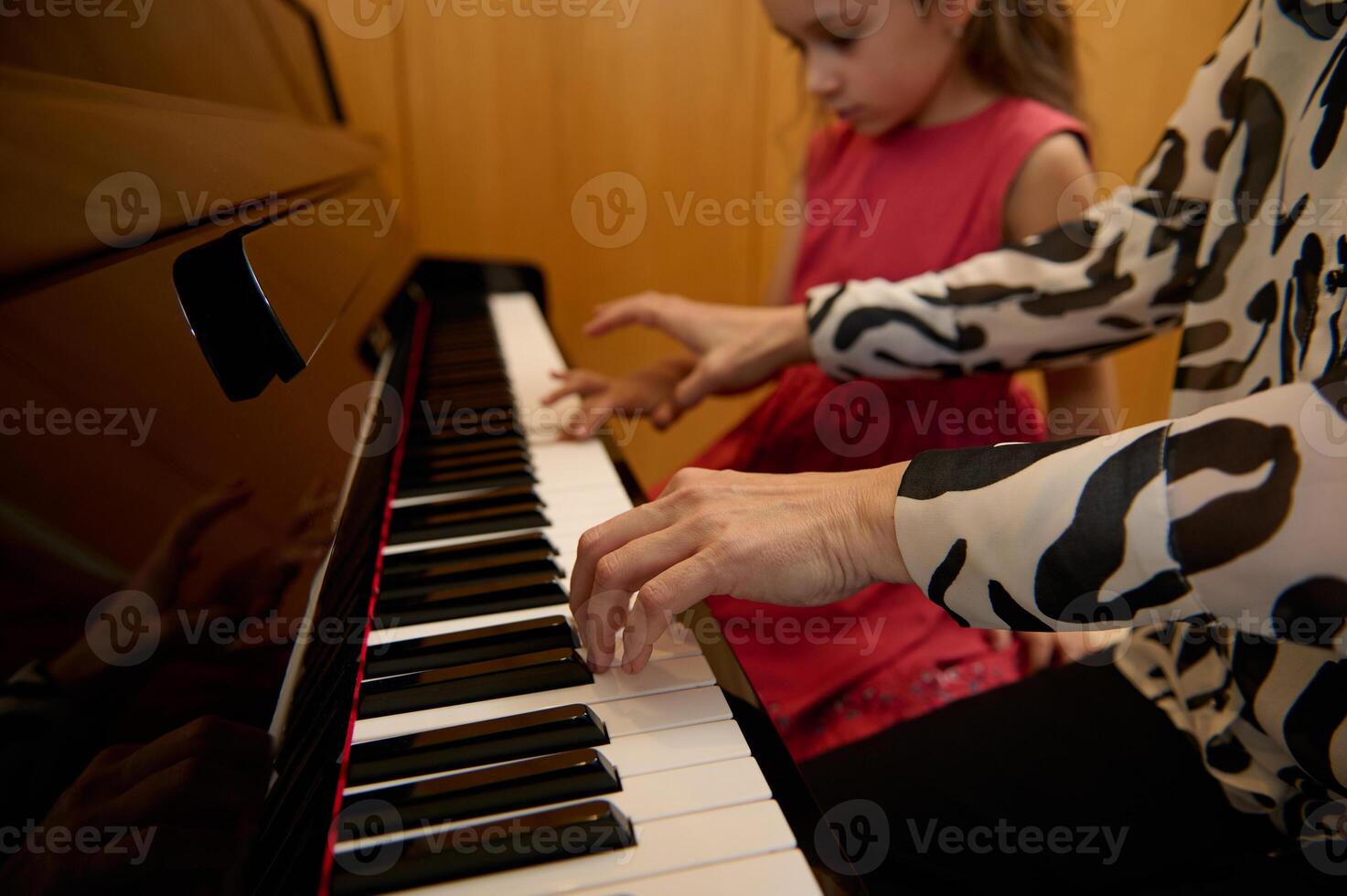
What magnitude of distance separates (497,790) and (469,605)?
0.57 feet

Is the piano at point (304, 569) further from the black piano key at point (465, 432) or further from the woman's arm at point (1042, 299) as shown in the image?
the woman's arm at point (1042, 299)

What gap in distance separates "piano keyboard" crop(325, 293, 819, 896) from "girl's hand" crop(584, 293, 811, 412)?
0.92 feet

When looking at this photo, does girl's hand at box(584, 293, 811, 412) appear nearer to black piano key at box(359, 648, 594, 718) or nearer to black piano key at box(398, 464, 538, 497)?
black piano key at box(398, 464, 538, 497)

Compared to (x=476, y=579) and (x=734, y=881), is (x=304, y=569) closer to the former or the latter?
(x=476, y=579)

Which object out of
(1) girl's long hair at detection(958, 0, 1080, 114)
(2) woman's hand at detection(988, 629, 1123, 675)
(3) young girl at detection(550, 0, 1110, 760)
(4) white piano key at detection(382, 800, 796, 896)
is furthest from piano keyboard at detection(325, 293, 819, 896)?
(1) girl's long hair at detection(958, 0, 1080, 114)

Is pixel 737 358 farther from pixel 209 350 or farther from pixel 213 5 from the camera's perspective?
pixel 213 5

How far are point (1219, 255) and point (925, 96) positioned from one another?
564 mm

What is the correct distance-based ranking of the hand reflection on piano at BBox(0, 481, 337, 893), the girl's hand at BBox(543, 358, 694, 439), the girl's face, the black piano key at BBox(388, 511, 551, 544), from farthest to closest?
the girl's face < the girl's hand at BBox(543, 358, 694, 439) < the black piano key at BBox(388, 511, 551, 544) < the hand reflection on piano at BBox(0, 481, 337, 893)

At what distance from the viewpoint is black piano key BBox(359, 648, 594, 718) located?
48 centimetres

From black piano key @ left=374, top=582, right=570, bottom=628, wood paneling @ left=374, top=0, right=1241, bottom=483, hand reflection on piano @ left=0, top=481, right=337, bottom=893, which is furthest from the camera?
wood paneling @ left=374, top=0, right=1241, bottom=483

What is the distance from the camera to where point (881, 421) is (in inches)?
43.0

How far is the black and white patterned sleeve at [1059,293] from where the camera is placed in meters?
0.79

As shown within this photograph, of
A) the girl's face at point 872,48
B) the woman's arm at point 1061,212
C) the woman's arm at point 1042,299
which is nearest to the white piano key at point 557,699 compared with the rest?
the woman's arm at point 1042,299

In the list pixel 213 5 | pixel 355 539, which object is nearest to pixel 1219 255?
pixel 355 539
